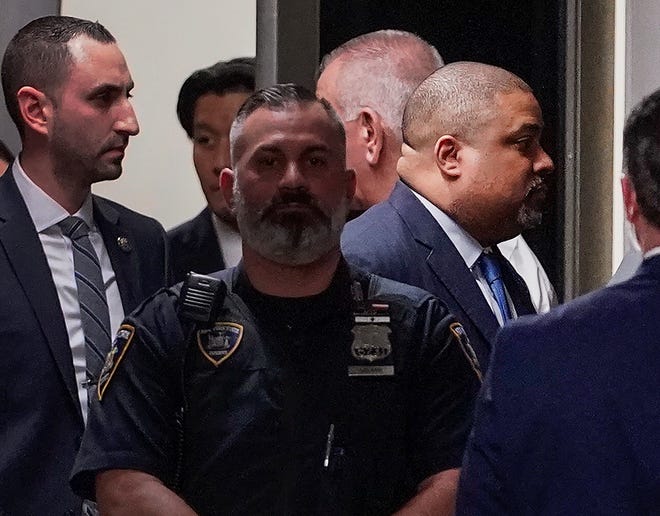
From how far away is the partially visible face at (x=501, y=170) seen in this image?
2.49 m

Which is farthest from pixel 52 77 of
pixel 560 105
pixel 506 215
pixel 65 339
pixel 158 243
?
pixel 560 105

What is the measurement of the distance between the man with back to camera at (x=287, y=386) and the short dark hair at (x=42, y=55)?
2.54 ft

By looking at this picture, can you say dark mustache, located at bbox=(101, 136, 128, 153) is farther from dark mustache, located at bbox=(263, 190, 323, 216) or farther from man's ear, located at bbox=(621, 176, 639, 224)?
man's ear, located at bbox=(621, 176, 639, 224)

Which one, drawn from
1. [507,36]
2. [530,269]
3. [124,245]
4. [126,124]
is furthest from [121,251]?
[507,36]

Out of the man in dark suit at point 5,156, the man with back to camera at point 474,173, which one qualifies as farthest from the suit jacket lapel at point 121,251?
the man in dark suit at point 5,156

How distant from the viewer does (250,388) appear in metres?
1.91

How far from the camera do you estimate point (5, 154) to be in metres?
3.22

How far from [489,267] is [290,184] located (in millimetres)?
635

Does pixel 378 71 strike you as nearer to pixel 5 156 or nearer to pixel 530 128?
pixel 530 128

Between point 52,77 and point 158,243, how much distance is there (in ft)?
1.25

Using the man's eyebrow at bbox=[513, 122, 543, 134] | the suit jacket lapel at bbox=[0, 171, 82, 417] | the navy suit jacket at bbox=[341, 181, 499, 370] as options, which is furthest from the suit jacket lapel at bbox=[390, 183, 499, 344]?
the suit jacket lapel at bbox=[0, 171, 82, 417]

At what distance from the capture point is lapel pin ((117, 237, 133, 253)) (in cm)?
264

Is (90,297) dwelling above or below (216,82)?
below

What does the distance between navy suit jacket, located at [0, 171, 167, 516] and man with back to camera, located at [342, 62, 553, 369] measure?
0.55 meters
